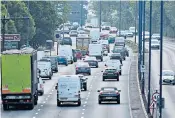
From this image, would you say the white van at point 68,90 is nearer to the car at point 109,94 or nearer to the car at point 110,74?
the car at point 109,94

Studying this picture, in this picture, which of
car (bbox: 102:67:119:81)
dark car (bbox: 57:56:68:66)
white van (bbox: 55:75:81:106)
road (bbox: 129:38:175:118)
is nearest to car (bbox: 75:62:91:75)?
car (bbox: 102:67:119:81)

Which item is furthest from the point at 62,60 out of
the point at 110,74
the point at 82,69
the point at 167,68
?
the point at 110,74

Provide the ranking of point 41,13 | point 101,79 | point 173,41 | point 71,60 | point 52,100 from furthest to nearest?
point 173,41
point 41,13
point 71,60
point 101,79
point 52,100

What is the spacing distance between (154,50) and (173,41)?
3713 cm

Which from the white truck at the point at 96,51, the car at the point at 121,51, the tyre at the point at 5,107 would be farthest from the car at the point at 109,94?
the car at the point at 121,51

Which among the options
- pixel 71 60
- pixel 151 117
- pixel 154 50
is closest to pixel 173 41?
pixel 154 50

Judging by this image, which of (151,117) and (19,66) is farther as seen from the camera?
(19,66)

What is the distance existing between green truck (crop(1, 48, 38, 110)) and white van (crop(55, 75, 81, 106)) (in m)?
3.65

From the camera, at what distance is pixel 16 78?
59.5m

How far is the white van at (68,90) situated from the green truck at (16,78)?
12.0ft

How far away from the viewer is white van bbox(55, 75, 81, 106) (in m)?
62.7

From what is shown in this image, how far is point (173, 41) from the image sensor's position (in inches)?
7338

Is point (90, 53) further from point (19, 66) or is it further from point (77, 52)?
point (19, 66)

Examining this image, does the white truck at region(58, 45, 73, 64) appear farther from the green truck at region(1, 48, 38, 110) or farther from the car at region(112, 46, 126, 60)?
the green truck at region(1, 48, 38, 110)
